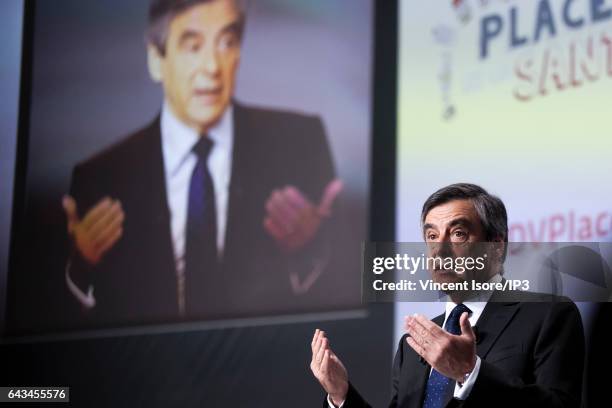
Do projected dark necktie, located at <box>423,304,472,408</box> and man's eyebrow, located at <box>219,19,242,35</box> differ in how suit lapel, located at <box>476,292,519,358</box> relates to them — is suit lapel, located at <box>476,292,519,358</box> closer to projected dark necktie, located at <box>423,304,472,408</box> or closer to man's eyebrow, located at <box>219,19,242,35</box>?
projected dark necktie, located at <box>423,304,472,408</box>

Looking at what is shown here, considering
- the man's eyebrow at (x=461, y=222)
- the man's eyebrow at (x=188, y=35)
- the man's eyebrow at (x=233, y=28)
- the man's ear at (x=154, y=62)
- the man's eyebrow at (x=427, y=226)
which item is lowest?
the man's eyebrow at (x=427, y=226)

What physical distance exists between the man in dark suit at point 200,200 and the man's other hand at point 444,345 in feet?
6.25

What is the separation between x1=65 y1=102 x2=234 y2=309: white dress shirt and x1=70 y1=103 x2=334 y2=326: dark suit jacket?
0.09ft

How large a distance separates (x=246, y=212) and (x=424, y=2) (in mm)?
1250

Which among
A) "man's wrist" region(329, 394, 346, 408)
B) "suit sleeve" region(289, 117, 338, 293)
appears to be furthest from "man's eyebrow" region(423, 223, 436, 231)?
"suit sleeve" region(289, 117, 338, 293)

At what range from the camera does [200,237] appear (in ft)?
10.4

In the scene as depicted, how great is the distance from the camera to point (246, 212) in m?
3.30

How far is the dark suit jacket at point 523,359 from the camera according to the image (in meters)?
1.35

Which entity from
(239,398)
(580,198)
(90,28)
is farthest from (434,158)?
(90,28)

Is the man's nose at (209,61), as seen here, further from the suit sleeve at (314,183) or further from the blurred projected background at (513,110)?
the blurred projected background at (513,110)

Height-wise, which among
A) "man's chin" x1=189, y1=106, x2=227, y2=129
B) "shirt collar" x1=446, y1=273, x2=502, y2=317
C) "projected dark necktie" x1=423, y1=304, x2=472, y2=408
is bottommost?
"projected dark necktie" x1=423, y1=304, x2=472, y2=408

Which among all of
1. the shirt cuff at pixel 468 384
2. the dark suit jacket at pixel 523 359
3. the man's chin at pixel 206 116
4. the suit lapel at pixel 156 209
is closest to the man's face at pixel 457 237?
the dark suit jacket at pixel 523 359

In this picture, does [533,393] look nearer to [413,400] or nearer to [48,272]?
[413,400]

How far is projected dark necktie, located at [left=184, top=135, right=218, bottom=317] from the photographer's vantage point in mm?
3145
